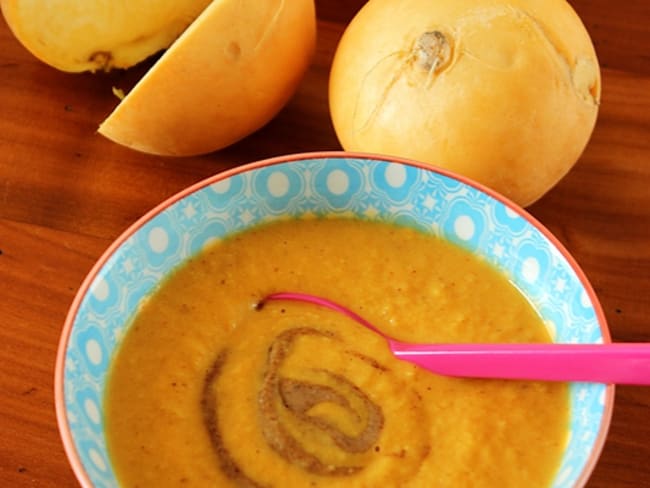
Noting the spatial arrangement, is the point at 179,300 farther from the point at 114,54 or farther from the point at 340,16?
the point at 340,16

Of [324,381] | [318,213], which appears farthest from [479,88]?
[324,381]

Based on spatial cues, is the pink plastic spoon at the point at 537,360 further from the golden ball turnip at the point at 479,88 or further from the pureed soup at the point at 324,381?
the golden ball turnip at the point at 479,88

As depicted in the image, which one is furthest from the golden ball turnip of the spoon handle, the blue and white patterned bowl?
the spoon handle

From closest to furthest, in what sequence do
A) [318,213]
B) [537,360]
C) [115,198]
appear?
1. [537,360]
2. [318,213]
3. [115,198]

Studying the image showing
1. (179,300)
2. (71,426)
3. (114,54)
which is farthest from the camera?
(114,54)

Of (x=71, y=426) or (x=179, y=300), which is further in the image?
(x=179, y=300)

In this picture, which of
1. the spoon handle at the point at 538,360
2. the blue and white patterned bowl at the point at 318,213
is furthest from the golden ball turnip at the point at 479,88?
the spoon handle at the point at 538,360

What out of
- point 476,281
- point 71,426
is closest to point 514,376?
point 476,281

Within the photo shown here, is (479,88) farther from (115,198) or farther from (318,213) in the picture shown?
(115,198)
